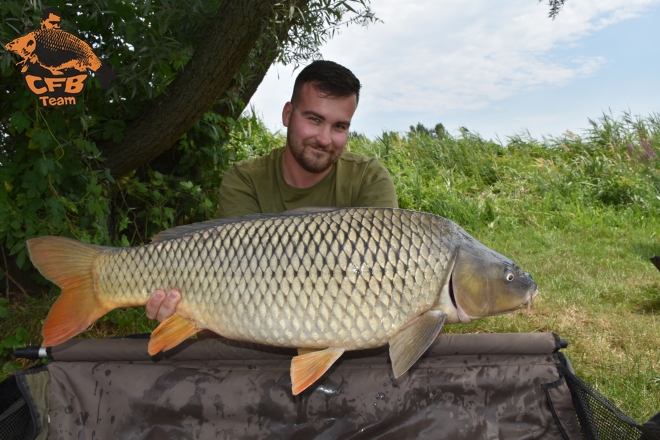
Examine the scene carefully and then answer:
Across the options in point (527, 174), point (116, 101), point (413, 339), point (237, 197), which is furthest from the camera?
point (527, 174)

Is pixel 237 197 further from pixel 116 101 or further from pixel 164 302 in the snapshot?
pixel 116 101

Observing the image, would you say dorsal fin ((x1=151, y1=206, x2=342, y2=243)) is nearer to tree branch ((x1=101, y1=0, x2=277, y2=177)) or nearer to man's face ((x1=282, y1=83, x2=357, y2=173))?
man's face ((x1=282, y1=83, x2=357, y2=173))

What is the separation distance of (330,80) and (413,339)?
98cm

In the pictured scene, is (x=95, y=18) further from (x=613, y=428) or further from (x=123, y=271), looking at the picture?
(x=613, y=428)

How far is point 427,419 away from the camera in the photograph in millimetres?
1506

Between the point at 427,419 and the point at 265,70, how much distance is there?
82.3 inches

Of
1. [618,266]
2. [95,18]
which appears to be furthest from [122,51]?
[618,266]

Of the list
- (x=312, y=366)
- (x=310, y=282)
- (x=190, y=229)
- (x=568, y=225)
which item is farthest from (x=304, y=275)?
(x=568, y=225)

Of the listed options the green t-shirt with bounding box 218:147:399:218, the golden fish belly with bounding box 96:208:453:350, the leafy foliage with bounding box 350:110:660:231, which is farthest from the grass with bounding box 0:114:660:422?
the golden fish belly with bounding box 96:208:453:350

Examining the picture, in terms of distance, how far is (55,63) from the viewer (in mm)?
2139

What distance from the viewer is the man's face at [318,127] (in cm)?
188

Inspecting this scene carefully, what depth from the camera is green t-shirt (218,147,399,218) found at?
196 centimetres

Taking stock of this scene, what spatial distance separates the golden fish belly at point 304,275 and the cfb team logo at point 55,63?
1.08 meters

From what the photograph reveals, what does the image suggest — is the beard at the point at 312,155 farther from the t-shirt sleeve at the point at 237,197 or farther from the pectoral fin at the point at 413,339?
the pectoral fin at the point at 413,339
